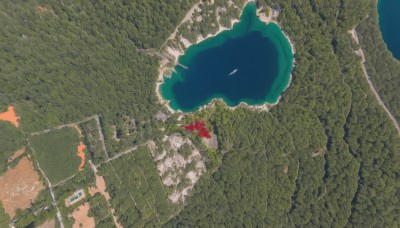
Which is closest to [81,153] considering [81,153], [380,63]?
[81,153]

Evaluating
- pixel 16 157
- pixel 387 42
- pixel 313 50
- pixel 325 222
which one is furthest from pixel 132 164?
pixel 387 42

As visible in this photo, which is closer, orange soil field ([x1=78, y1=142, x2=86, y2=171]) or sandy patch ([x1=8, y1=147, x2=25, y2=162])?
sandy patch ([x1=8, y1=147, x2=25, y2=162])

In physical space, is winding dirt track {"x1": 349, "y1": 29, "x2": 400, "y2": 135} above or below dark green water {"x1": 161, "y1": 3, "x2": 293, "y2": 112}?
below

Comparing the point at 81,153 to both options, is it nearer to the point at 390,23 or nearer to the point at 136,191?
the point at 136,191

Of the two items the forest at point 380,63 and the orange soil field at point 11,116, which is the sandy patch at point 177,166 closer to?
the orange soil field at point 11,116

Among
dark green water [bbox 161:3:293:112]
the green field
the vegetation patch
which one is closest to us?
the vegetation patch

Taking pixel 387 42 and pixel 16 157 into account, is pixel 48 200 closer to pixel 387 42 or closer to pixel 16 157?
pixel 16 157

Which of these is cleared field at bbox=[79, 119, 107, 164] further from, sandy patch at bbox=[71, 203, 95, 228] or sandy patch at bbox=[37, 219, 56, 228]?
sandy patch at bbox=[37, 219, 56, 228]

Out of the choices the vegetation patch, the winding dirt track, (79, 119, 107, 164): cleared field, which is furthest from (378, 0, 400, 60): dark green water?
the vegetation patch
